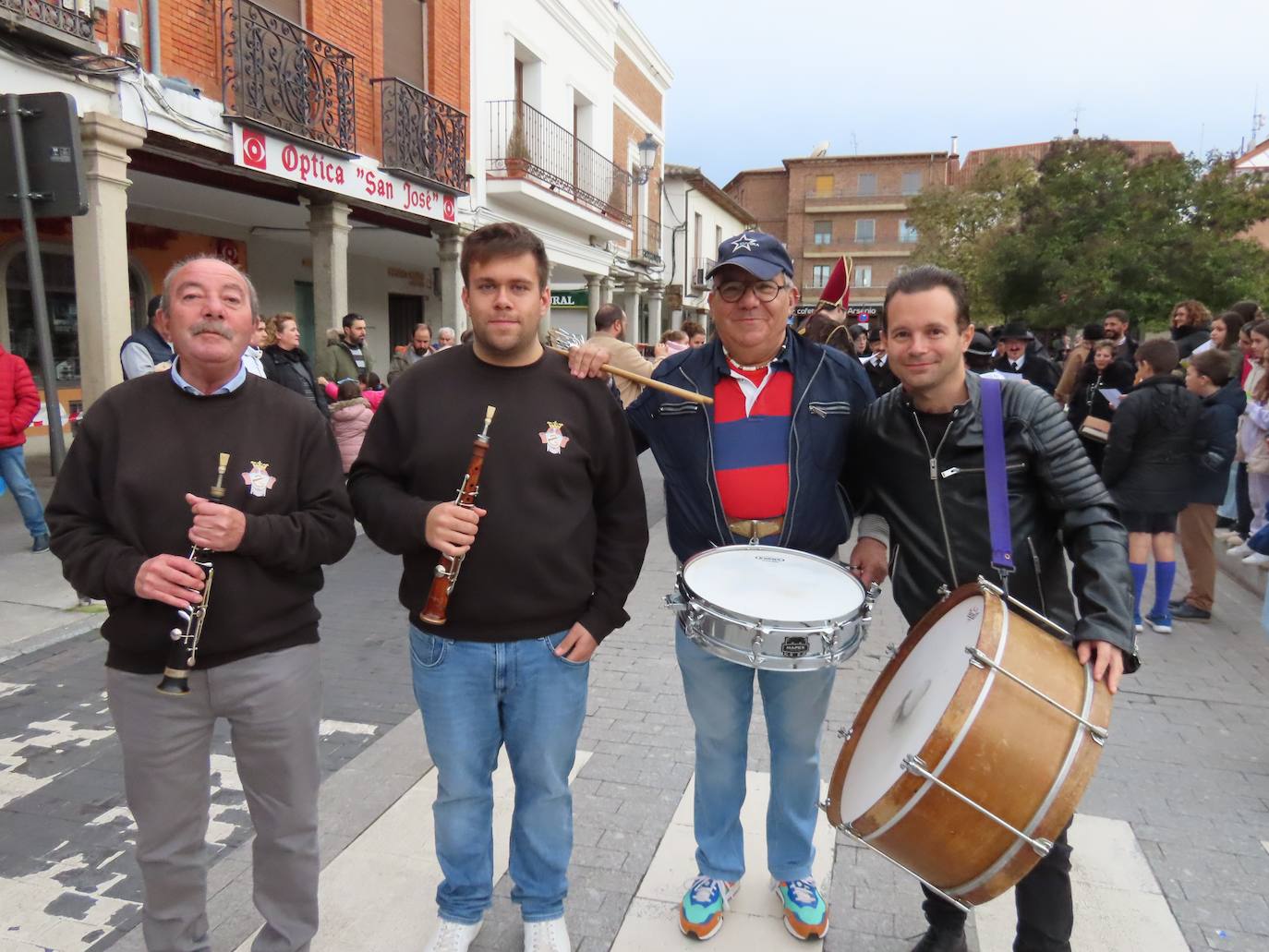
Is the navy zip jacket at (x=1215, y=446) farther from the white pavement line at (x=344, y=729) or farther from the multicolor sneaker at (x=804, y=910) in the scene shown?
the white pavement line at (x=344, y=729)

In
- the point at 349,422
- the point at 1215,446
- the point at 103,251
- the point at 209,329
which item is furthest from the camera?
the point at 349,422

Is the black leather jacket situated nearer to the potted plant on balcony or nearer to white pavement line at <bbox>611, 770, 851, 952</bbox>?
white pavement line at <bbox>611, 770, 851, 952</bbox>

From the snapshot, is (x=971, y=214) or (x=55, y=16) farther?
(x=971, y=214)

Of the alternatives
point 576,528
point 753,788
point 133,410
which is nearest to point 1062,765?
point 576,528

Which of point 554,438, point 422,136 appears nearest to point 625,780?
point 554,438

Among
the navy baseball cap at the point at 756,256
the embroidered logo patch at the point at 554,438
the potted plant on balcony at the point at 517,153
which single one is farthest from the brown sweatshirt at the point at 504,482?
the potted plant on balcony at the point at 517,153

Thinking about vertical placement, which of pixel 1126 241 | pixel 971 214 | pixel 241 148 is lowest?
pixel 241 148

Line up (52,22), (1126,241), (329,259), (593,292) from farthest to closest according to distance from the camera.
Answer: (593,292)
(1126,241)
(329,259)
(52,22)

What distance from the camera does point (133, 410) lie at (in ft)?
7.27

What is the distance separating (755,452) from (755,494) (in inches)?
5.0

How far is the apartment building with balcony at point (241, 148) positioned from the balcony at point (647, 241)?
867 centimetres

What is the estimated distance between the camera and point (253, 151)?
368 inches

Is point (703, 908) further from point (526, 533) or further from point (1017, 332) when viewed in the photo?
point (1017, 332)

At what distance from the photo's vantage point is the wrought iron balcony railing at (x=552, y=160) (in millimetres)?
14477
